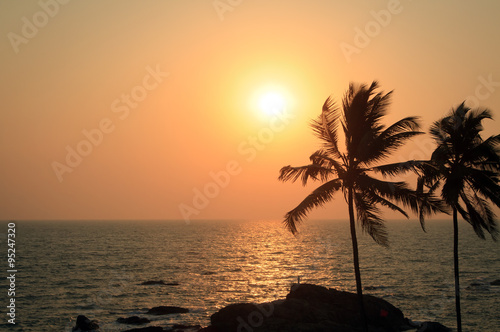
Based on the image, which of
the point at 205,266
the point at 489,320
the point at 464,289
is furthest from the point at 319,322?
the point at 205,266

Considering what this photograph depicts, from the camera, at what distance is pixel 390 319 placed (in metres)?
40.9

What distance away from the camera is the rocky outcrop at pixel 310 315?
3572cm

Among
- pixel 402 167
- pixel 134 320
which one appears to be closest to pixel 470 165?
pixel 402 167

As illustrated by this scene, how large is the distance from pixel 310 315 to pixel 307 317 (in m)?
0.41

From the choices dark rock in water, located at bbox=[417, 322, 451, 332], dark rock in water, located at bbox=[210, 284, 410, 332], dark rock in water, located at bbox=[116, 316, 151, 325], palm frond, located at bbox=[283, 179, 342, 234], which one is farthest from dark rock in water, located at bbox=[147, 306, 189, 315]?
palm frond, located at bbox=[283, 179, 342, 234]

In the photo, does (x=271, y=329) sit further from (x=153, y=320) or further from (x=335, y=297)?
(x=153, y=320)

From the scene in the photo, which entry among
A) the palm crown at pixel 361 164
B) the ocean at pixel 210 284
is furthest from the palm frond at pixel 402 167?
the ocean at pixel 210 284

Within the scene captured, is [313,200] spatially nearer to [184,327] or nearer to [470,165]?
[470,165]

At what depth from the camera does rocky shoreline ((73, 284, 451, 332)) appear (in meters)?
35.8

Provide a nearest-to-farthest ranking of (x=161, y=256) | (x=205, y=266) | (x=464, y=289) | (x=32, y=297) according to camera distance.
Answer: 1. (x=32, y=297)
2. (x=464, y=289)
3. (x=205, y=266)
4. (x=161, y=256)

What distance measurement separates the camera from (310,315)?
1473 inches

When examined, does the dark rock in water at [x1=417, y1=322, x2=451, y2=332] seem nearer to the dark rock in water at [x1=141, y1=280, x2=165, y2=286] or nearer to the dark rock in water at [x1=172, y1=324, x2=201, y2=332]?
the dark rock in water at [x1=172, y1=324, x2=201, y2=332]

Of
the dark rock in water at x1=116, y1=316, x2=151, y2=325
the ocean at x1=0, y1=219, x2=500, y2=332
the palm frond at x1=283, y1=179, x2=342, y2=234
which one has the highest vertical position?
the palm frond at x1=283, y1=179, x2=342, y2=234

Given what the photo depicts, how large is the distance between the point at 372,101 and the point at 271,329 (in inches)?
876
